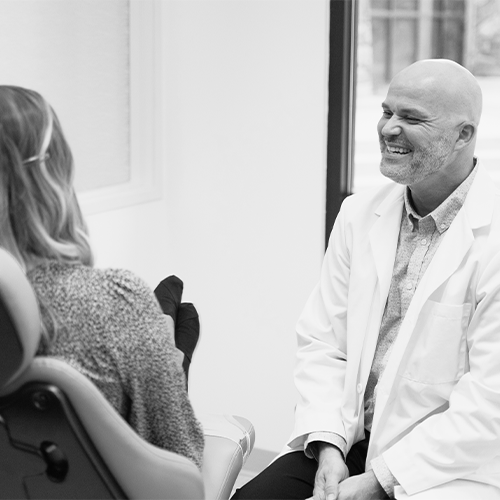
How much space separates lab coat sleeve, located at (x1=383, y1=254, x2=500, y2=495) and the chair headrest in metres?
0.82

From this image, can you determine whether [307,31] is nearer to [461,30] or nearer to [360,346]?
[461,30]

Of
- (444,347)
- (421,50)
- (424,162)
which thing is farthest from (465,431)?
(421,50)

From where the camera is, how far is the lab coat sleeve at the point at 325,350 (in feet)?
5.63

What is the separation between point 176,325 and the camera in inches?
66.9

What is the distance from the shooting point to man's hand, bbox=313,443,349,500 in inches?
61.3

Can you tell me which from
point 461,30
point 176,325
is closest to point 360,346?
point 176,325

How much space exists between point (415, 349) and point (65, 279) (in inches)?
31.8

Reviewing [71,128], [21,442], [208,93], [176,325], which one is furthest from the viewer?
[208,93]

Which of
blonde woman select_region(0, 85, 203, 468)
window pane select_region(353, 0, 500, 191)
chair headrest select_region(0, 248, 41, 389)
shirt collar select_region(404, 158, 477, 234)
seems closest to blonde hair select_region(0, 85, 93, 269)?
blonde woman select_region(0, 85, 203, 468)

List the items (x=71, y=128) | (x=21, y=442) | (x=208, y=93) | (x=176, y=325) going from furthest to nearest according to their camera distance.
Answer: (x=208, y=93), (x=71, y=128), (x=176, y=325), (x=21, y=442)

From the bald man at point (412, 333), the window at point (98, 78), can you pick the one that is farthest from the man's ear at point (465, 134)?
the window at point (98, 78)

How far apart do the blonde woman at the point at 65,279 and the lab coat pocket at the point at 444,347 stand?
2.12 feet

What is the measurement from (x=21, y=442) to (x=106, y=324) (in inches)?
8.0

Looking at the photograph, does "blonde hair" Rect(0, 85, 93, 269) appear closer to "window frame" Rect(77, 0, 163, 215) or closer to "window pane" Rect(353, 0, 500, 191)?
"window frame" Rect(77, 0, 163, 215)
